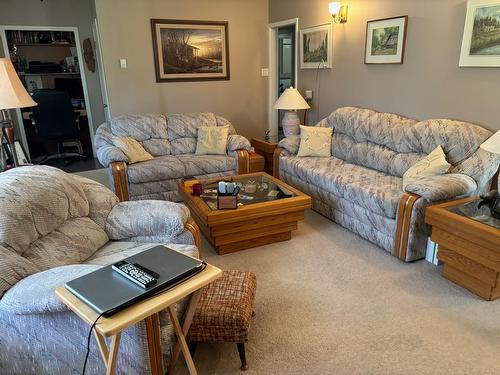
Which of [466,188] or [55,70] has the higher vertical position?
[55,70]

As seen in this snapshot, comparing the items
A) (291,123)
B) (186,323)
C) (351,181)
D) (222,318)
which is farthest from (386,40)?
(186,323)

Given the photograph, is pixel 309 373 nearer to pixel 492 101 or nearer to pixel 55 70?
pixel 492 101

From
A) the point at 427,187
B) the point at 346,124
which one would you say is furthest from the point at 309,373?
the point at 346,124

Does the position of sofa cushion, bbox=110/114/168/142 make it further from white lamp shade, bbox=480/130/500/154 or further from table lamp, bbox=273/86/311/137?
white lamp shade, bbox=480/130/500/154

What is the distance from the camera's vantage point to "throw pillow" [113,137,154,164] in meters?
4.02

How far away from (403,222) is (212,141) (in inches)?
100

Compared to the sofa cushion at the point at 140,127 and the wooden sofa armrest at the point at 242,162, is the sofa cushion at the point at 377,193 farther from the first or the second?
the sofa cushion at the point at 140,127

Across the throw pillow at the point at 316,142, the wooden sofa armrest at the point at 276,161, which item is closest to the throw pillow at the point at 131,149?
the wooden sofa armrest at the point at 276,161

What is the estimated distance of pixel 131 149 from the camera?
406 cm

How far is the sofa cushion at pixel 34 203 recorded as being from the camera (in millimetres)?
1639

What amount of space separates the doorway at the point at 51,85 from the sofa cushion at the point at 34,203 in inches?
156

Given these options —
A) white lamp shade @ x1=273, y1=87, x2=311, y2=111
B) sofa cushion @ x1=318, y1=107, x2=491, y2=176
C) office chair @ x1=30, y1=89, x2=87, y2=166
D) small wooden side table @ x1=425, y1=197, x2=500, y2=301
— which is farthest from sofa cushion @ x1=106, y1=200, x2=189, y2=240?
office chair @ x1=30, y1=89, x2=87, y2=166

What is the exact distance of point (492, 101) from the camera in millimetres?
2844

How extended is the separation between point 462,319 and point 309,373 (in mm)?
1053
